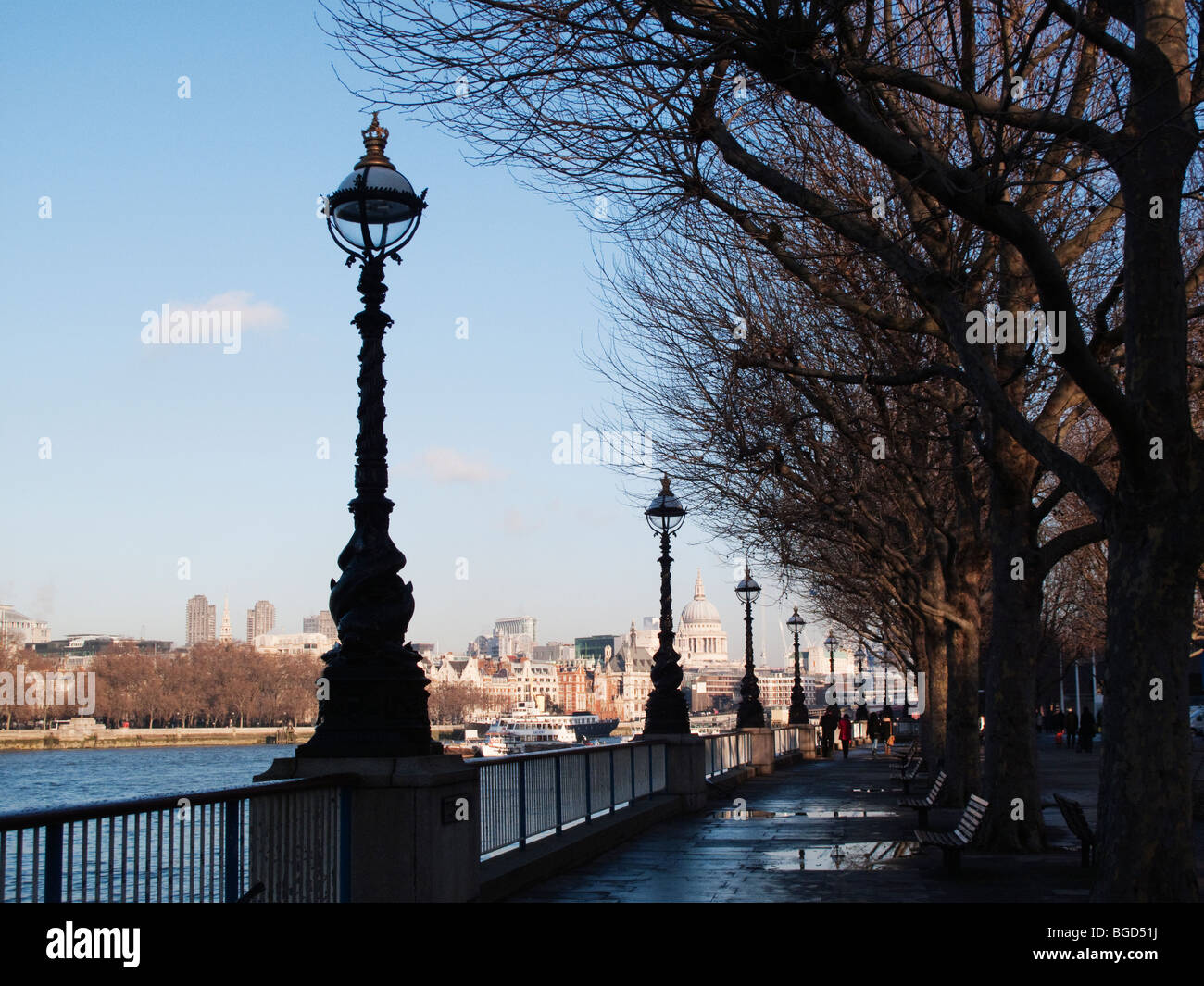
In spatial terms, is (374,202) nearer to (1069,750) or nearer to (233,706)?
(1069,750)

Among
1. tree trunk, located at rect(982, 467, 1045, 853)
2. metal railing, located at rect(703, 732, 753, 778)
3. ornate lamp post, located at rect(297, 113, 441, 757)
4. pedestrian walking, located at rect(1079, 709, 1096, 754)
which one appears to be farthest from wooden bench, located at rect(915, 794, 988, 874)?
pedestrian walking, located at rect(1079, 709, 1096, 754)

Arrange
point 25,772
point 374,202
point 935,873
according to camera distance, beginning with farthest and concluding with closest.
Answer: point 25,772, point 935,873, point 374,202

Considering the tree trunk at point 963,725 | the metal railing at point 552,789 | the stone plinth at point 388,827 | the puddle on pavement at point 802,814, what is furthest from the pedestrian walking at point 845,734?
the stone plinth at point 388,827

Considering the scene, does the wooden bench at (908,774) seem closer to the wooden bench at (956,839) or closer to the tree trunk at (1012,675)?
the tree trunk at (1012,675)

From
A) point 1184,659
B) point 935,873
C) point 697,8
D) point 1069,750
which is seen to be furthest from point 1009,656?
point 1069,750

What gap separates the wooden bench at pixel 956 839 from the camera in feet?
45.7

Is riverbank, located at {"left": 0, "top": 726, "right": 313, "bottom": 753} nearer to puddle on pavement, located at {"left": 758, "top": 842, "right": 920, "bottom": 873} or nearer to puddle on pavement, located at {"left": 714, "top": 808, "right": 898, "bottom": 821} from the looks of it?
puddle on pavement, located at {"left": 714, "top": 808, "right": 898, "bottom": 821}

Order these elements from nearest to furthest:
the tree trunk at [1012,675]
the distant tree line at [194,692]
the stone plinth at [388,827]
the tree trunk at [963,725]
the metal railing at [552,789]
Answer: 1. the stone plinth at [388,827]
2. the metal railing at [552,789]
3. the tree trunk at [1012,675]
4. the tree trunk at [963,725]
5. the distant tree line at [194,692]

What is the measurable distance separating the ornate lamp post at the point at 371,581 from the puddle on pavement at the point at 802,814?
12.4 m

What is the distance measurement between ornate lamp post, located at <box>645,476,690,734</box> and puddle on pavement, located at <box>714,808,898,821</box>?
5.65 feet

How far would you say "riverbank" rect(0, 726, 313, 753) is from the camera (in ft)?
423

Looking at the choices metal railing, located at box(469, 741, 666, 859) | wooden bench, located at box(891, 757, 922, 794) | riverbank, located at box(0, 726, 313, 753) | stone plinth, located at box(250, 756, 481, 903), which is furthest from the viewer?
riverbank, located at box(0, 726, 313, 753)
